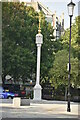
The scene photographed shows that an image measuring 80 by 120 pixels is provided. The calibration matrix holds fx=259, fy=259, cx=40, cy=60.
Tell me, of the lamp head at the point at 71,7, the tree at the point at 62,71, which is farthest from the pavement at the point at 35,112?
the tree at the point at 62,71

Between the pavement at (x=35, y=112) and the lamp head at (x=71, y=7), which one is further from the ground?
the lamp head at (x=71, y=7)

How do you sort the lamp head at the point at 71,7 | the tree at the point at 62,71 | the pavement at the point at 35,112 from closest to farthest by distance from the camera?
the pavement at the point at 35,112
the lamp head at the point at 71,7
the tree at the point at 62,71

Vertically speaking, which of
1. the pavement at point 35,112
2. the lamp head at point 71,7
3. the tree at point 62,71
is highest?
the lamp head at point 71,7

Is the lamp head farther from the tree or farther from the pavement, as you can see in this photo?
the tree

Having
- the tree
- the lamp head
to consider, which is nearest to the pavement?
the lamp head

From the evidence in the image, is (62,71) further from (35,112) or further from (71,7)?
(35,112)

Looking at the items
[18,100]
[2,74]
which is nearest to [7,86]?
[2,74]

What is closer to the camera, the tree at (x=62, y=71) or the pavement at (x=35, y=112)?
the pavement at (x=35, y=112)

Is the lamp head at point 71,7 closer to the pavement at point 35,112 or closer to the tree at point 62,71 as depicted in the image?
the pavement at point 35,112

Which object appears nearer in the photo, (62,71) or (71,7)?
(71,7)

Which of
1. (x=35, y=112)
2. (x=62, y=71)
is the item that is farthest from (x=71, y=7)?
(x=62, y=71)

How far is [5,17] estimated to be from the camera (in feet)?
110

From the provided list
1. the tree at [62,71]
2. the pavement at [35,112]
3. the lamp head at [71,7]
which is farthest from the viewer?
the tree at [62,71]

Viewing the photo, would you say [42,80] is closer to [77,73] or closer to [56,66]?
[56,66]
